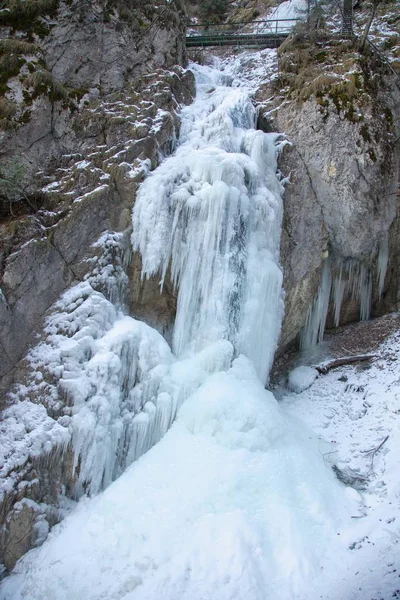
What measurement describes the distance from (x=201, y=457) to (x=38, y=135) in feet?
25.1

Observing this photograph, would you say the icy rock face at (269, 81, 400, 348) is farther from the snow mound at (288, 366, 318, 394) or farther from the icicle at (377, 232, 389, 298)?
the snow mound at (288, 366, 318, 394)

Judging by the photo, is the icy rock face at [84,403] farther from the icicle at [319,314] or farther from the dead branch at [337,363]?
the icicle at [319,314]

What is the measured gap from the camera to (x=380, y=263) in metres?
11.2

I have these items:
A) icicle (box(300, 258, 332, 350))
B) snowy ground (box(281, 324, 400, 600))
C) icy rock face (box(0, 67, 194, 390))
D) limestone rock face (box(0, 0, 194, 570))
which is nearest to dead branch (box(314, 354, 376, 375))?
snowy ground (box(281, 324, 400, 600))

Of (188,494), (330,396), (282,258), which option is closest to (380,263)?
(282,258)

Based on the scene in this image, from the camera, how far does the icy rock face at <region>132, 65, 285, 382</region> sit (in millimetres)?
8477

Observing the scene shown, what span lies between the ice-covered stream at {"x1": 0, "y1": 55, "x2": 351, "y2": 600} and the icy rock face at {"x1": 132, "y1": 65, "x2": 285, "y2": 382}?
3cm

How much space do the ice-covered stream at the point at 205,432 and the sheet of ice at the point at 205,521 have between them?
18 millimetres

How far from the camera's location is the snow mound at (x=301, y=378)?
32.8ft

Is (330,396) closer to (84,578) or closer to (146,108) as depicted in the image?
(84,578)

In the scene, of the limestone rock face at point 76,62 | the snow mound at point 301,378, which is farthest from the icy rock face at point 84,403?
the limestone rock face at point 76,62

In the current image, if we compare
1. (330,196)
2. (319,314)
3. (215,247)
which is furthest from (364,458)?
(330,196)

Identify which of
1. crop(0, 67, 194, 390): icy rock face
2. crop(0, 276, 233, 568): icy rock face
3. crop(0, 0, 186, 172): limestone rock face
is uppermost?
crop(0, 0, 186, 172): limestone rock face

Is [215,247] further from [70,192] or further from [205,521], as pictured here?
[205,521]
